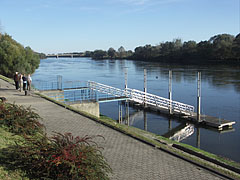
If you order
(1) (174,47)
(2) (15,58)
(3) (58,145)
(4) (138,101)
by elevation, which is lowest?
(4) (138,101)

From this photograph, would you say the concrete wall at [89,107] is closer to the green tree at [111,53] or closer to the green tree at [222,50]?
the green tree at [222,50]

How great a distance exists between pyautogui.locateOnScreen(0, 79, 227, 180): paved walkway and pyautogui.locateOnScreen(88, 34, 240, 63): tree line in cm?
7756

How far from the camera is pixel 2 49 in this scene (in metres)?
44.7

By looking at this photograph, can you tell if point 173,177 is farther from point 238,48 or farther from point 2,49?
point 238,48

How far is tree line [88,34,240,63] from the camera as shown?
3302 inches

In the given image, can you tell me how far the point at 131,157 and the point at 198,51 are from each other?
92940mm

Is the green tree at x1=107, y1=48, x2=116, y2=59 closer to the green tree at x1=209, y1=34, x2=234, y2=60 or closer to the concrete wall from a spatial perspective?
the green tree at x1=209, y1=34, x2=234, y2=60

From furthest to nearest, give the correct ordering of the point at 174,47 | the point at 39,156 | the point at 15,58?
the point at 174,47 < the point at 15,58 < the point at 39,156

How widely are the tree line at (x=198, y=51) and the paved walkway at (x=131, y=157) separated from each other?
7756cm

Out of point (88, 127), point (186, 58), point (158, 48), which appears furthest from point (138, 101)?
point (158, 48)

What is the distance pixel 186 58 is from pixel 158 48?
34280 mm

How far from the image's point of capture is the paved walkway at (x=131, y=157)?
7.06 meters

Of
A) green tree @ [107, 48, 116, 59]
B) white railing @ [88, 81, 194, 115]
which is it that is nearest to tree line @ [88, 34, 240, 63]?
green tree @ [107, 48, 116, 59]

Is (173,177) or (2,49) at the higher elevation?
(2,49)
